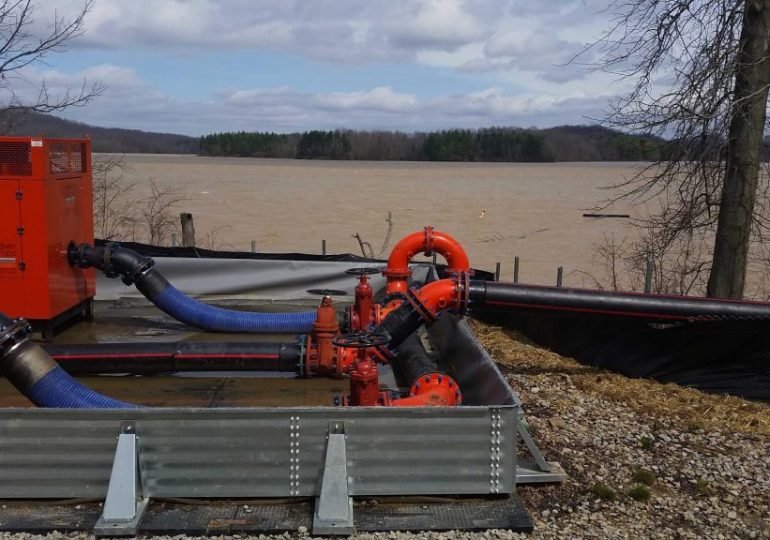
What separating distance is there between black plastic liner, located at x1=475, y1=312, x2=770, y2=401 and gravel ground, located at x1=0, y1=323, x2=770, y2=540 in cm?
21

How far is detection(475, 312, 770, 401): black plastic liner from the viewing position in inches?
267

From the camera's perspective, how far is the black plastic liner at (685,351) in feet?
22.3

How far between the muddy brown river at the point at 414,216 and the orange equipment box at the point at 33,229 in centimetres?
765

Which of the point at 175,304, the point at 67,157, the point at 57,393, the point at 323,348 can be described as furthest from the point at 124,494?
the point at 67,157

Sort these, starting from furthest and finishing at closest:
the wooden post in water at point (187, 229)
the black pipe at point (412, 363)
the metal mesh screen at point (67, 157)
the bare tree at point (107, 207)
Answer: the bare tree at point (107, 207)
the wooden post in water at point (187, 229)
the metal mesh screen at point (67, 157)
the black pipe at point (412, 363)

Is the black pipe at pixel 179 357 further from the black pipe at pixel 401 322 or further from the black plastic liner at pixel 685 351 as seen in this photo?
the black plastic liner at pixel 685 351

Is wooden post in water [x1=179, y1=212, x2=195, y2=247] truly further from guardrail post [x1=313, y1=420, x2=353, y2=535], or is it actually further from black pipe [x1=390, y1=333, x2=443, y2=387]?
guardrail post [x1=313, y1=420, x2=353, y2=535]

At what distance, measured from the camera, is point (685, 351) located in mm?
7152

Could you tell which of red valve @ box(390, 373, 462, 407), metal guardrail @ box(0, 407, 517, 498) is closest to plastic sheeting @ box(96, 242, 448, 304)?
red valve @ box(390, 373, 462, 407)

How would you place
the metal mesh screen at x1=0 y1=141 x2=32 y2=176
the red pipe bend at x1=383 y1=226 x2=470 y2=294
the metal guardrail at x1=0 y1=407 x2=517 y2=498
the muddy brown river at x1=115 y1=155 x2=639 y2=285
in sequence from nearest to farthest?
1. the metal guardrail at x1=0 y1=407 x2=517 y2=498
2. the metal mesh screen at x1=0 y1=141 x2=32 y2=176
3. the red pipe bend at x1=383 y1=226 x2=470 y2=294
4. the muddy brown river at x1=115 y1=155 x2=639 y2=285

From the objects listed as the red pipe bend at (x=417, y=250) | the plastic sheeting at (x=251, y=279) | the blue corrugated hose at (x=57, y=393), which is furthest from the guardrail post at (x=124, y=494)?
the plastic sheeting at (x=251, y=279)

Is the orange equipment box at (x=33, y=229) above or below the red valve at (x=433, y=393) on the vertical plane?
above

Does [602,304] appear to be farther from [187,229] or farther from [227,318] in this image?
[187,229]

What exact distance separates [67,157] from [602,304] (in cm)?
609
